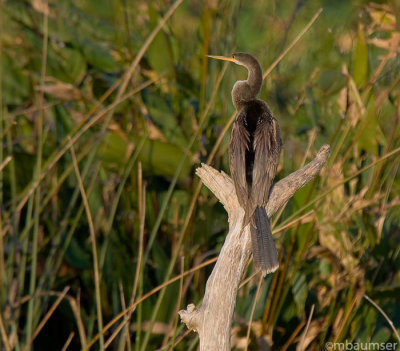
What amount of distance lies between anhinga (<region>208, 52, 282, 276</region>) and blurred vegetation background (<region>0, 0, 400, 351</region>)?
213 millimetres

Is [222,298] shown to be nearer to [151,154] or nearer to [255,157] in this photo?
[255,157]

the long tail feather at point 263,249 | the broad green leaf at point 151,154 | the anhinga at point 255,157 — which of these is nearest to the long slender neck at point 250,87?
the anhinga at point 255,157

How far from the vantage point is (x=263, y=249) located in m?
1.81

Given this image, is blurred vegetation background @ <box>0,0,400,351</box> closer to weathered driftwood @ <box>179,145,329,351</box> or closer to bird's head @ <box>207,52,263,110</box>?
bird's head @ <box>207,52,263,110</box>

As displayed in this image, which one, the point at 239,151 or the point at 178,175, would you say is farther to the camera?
the point at 178,175

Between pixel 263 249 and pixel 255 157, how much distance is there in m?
0.36

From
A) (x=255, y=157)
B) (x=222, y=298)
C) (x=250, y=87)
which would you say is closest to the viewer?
(x=222, y=298)

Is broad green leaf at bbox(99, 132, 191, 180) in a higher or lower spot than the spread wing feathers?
lower

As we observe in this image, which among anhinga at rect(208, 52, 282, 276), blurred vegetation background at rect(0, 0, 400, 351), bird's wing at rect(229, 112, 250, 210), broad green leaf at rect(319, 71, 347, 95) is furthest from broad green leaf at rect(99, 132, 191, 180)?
bird's wing at rect(229, 112, 250, 210)

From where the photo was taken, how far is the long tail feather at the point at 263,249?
179cm

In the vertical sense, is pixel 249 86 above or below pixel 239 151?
above

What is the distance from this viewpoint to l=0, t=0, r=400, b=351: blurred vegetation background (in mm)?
2645

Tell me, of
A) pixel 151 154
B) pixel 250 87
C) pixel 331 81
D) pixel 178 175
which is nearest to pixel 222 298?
pixel 250 87

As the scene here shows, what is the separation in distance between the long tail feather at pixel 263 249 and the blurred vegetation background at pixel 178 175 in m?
0.50
